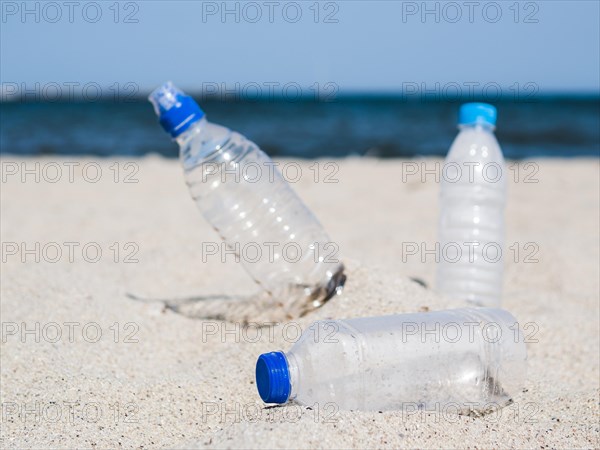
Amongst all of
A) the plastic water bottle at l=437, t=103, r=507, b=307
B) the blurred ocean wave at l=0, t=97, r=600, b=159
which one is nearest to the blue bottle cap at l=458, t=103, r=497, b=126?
the plastic water bottle at l=437, t=103, r=507, b=307

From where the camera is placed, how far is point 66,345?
6.41 feet

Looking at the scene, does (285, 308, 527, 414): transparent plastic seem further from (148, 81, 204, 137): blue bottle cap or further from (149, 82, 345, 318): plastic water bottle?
(148, 81, 204, 137): blue bottle cap

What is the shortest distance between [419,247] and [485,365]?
1792 mm

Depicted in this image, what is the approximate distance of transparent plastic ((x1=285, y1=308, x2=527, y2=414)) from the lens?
4.75 ft

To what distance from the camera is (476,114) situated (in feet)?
7.50

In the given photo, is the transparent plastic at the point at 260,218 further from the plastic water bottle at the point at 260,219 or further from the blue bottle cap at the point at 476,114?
the blue bottle cap at the point at 476,114

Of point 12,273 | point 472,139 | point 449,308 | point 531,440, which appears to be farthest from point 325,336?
point 12,273

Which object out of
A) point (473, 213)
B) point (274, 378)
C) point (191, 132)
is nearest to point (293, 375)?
point (274, 378)

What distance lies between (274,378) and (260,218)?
0.98 m

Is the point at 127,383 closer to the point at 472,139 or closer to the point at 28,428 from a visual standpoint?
the point at 28,428

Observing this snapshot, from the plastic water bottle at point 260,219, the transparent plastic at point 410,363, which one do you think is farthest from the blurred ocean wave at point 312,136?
the transparent plastic at point 410,363

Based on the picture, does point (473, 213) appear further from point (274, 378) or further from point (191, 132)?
point (274, 378)

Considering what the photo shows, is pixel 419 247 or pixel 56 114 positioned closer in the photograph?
pixel 419 247

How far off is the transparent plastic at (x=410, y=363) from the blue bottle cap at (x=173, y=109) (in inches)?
27.7
